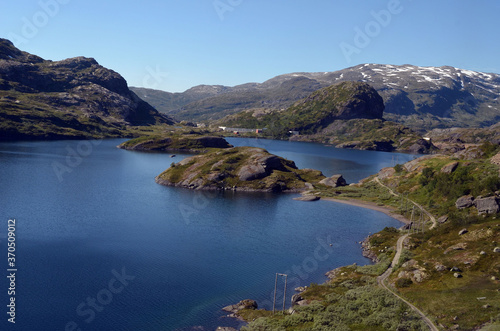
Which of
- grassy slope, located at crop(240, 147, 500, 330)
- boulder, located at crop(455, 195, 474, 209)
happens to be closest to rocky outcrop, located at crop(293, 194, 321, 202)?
grassy slope, located at crop(240, 147, 500, 330)

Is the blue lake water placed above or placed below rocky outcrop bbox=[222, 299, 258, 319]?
above

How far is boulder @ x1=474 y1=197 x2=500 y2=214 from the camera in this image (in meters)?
104

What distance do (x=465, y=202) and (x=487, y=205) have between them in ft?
41.3

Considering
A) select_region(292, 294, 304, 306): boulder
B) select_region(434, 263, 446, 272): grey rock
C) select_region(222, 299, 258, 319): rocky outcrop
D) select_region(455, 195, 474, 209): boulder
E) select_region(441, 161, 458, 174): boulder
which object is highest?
select_region(441, 161, 458, 174): boulder

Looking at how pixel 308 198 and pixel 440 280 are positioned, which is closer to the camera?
pixel 440 280

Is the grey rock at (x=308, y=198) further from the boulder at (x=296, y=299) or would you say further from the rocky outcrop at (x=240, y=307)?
the rocky outcrop at (x=240, y=307)

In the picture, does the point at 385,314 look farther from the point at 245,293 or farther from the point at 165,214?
the point at 165,214

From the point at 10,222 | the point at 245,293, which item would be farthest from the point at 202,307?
the point at 10,222

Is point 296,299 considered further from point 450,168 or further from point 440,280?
point 450,168

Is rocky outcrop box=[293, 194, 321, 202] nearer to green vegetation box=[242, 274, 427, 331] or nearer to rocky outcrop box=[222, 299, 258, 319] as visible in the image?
green vegetation box=[242, 274, 427, 331]

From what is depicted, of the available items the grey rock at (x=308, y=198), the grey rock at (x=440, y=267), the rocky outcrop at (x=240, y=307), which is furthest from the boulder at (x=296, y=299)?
the grey rock at (x=308, y=198)

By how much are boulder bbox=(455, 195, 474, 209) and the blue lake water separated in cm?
2371

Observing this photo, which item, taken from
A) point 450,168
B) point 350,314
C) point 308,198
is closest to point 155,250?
point 350,314

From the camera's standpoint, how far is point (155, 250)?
99.1 meters
